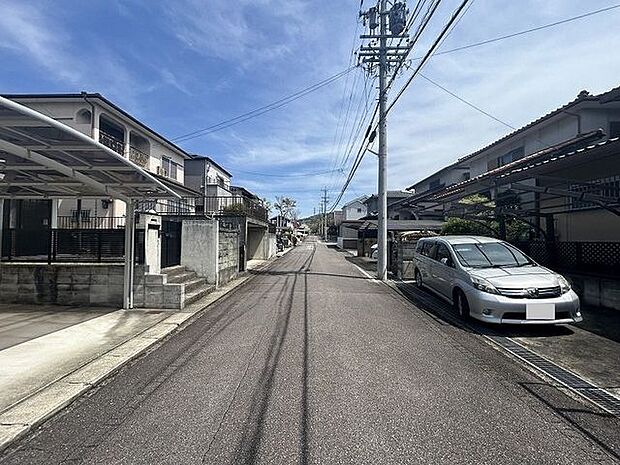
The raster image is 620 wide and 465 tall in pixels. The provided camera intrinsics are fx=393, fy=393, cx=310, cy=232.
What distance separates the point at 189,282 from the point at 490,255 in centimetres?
689

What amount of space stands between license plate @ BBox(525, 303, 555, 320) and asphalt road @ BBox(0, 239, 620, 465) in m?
1.03

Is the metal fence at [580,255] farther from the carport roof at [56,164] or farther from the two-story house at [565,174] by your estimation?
the carport roof at [56,164]

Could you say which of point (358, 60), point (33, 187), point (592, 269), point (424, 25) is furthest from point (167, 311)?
point (358, 60)

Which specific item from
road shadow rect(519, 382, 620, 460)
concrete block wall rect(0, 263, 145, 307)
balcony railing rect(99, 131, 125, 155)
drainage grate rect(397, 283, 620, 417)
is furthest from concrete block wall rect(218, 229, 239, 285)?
road shadow rect(519, 382, 620, 460)

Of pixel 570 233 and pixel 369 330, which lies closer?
pixel 369 330

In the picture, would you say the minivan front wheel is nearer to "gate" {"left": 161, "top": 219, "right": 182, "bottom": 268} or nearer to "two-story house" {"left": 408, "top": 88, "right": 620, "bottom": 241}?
"two-story house" {"left": 408, "top": 88, "right": 620, "bottom": 241}

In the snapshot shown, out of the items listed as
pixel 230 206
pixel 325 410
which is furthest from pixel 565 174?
pixel 230 206

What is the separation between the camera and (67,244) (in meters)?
8.88

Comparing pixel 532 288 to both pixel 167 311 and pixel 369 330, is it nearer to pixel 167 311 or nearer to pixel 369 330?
pixel 369 330

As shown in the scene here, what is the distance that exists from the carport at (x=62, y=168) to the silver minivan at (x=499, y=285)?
5933mm

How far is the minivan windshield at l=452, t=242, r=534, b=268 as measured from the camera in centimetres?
758

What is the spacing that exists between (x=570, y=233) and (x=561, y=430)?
33.0 feet

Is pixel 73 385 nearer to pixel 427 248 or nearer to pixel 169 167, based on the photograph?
pixel 427 248

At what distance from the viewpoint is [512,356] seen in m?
5.07
